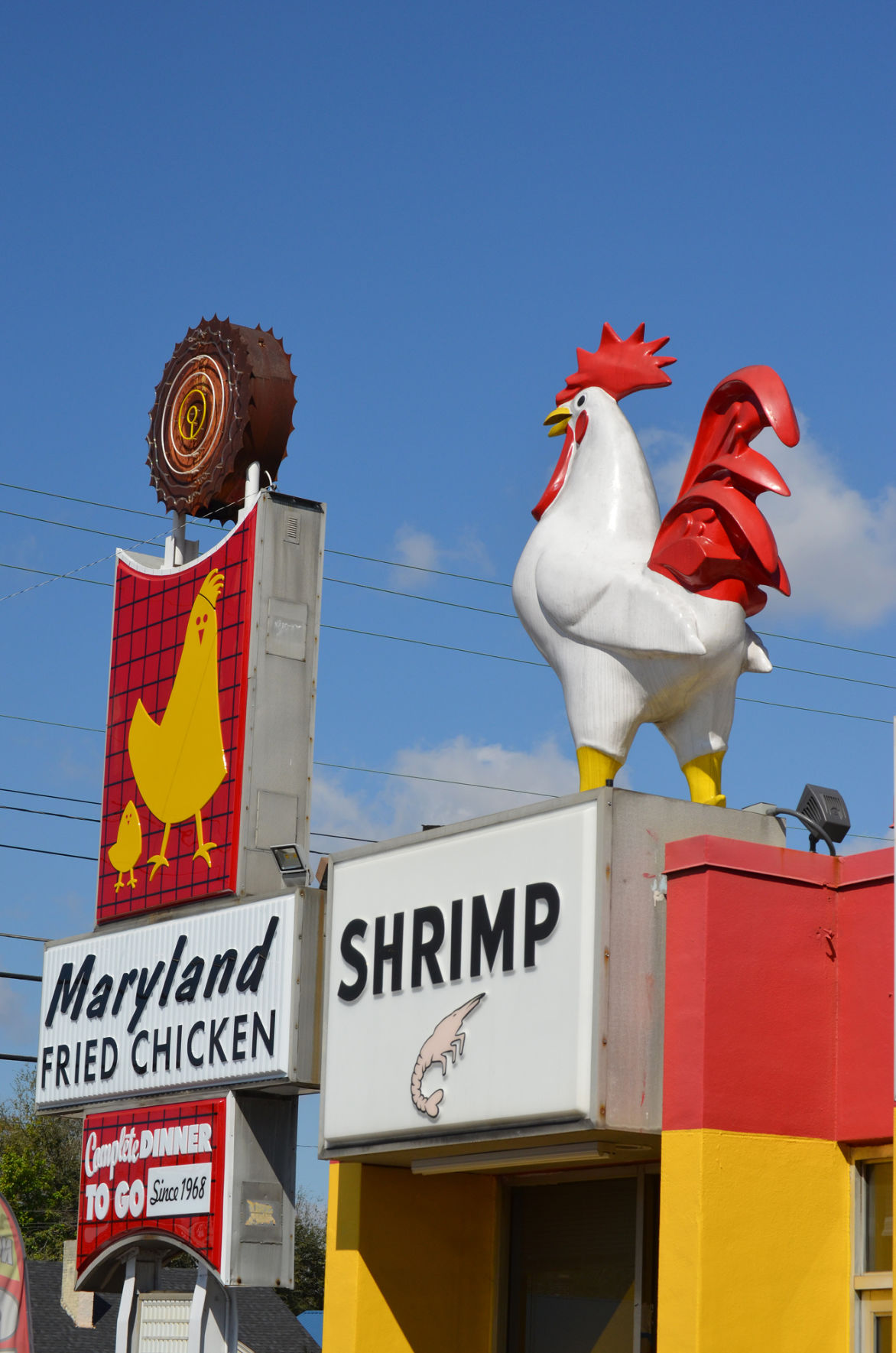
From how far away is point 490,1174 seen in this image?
1405 centimetres

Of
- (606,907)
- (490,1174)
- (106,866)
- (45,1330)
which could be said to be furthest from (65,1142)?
(606,907)

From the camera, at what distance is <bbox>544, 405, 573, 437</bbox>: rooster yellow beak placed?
13.6 metres

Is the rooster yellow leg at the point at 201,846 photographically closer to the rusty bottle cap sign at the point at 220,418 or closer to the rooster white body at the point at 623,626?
the rusty bottle cap sign at the point at 220,418

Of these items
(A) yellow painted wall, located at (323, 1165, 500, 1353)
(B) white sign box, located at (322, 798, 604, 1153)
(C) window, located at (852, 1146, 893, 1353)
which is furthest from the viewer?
(A) yellow painted wall, located at (323, 1165, 500, 1353)

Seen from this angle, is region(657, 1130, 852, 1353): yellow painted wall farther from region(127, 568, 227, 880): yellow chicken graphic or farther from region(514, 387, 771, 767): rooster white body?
region(127, 568, 227, 880): yellow chicken graphic

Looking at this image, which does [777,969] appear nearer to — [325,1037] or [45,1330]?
[325,1037]

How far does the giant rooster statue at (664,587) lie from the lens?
12.3 m

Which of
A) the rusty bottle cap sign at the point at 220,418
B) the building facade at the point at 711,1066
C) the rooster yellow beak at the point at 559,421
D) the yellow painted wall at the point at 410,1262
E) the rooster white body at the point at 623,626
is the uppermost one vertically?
the rusty bottle cap sign at the point at 220,418

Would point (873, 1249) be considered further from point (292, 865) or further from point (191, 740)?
point (191, 740)

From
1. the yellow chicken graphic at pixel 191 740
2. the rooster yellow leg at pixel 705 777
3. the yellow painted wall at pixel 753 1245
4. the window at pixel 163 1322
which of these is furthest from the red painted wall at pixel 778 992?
the window at pixel 163 1322

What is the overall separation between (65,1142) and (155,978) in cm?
3598

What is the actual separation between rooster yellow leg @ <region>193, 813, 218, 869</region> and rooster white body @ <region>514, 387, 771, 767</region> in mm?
4121

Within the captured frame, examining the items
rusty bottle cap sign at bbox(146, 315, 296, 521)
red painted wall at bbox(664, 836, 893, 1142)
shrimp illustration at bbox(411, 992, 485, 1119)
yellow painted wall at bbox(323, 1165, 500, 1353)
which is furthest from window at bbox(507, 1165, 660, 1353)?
rusty bottle cap sign at bbox(146, 315, 296, 521)

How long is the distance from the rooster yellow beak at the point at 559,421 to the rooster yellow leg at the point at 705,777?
2711 mm
